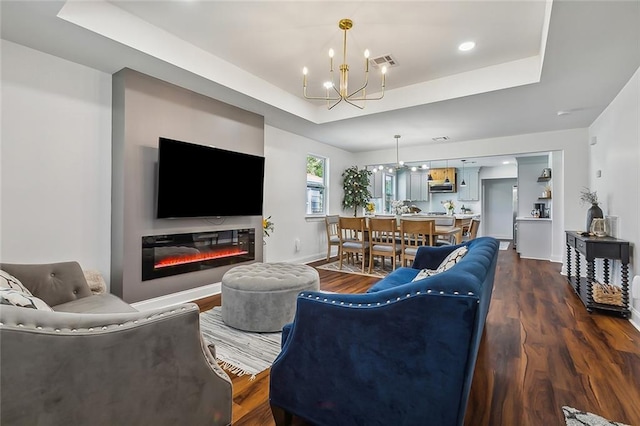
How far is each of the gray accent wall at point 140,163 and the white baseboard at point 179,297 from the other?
0.05 metres

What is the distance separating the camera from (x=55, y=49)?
2.80 meters

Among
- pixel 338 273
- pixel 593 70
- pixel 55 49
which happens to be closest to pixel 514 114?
pixel 593 70

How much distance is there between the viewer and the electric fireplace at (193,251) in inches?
133

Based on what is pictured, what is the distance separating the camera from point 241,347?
2.48 m

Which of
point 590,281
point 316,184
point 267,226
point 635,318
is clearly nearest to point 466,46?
point 590,281

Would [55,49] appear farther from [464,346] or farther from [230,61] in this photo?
[464,346]

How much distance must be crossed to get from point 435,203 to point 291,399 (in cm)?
1070

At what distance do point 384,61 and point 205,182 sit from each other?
8.38ft

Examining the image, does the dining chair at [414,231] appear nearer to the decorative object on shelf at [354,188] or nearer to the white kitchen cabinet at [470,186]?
the decorative object on shelf at [354,188]

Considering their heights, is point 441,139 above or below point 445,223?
above

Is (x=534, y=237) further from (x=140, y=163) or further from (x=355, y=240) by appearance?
(x=140, y=163)

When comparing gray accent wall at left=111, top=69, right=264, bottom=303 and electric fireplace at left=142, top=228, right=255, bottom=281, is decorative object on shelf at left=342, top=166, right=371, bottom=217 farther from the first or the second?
gray accent wall at left=111, top=69, right=264, bottom=303

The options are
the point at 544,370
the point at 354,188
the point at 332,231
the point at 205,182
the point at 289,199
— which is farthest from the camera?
the point at 354,188

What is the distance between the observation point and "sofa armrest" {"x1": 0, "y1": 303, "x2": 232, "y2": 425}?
33.1 inches
